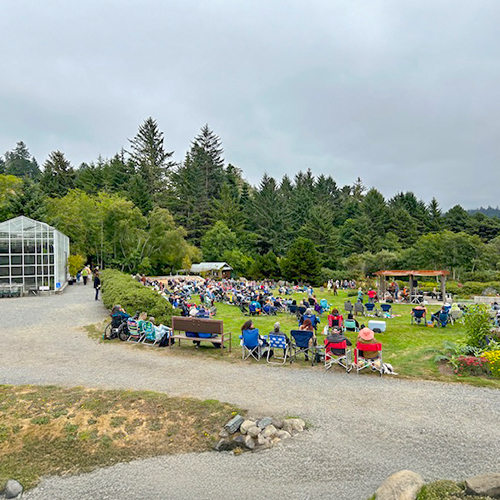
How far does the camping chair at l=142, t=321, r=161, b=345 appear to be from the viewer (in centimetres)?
1088

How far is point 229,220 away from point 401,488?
55.1m

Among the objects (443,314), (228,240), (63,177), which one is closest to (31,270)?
(443,314)

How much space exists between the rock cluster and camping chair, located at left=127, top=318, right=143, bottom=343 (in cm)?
631

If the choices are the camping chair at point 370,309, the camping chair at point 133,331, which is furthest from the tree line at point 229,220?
the camping chair at point 133,331

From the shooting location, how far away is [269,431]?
5477 mm

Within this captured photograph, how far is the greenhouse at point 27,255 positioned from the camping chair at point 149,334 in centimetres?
1537

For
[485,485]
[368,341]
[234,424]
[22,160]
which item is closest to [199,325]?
[368,341]

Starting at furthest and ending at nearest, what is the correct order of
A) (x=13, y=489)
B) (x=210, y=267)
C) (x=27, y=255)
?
(x=210, y=267)
(x=27, y=255)
(x=13, y=489)

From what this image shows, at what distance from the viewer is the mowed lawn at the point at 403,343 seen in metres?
8.24

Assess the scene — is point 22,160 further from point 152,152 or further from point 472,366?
point 472,366

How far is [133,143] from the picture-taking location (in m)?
65.7

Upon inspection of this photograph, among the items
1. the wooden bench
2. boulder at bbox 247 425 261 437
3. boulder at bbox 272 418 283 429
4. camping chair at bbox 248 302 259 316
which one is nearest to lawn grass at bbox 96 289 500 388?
the wooden bench

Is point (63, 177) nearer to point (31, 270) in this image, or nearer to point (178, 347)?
point (31, 270)

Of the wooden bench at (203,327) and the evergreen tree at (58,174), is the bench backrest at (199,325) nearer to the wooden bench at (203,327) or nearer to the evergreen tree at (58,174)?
the wooden bench at (203,327)
